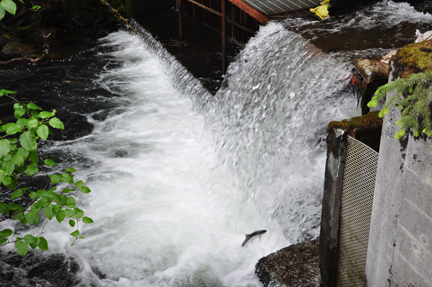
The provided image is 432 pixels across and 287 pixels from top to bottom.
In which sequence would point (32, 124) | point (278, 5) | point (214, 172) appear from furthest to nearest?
point (278, 5)
point (214, 172)
point (32, 124)

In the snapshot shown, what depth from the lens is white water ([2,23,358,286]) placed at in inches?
178

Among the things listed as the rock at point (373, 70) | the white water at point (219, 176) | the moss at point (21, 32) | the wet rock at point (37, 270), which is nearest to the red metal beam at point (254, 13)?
the white water at point (219, 176)

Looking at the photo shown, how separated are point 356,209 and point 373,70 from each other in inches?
65.0

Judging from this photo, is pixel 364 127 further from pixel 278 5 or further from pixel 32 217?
pixel 278 5

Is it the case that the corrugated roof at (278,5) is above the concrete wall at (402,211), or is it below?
above

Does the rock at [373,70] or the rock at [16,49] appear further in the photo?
the rock at [16,49]

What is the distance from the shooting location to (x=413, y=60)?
2.21m

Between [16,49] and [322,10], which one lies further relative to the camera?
[16,49]

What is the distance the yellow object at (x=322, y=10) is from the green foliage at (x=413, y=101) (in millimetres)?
4936

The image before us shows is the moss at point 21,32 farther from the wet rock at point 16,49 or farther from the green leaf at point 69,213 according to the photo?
the green leaf at point 69,213

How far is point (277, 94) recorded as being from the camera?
549cm

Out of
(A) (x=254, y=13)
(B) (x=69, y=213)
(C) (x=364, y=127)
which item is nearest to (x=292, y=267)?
(C) (x=364, y=127)

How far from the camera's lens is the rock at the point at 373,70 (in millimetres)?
3943

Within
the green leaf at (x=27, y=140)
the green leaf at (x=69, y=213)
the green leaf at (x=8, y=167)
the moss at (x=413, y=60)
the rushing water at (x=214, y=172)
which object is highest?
the moss at (x=413, y=60)
